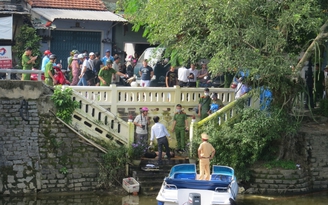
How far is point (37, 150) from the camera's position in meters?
21.8

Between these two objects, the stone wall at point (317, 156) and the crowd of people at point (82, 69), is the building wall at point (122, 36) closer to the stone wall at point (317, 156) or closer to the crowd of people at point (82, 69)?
the crowd of people at point (82, 69)

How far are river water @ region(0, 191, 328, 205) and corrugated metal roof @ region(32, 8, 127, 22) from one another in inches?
399

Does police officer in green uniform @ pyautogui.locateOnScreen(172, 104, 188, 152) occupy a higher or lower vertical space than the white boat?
higher

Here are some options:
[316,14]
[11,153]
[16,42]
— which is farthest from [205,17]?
[16,42]

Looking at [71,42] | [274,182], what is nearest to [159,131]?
[274,182]

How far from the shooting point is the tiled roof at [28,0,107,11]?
30614mm

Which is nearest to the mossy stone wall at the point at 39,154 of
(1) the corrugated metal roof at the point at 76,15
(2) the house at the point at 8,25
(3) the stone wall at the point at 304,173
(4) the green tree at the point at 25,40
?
(3) the stone wall at the point at 304,173

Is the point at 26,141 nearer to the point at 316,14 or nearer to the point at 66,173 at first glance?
the point at 66,173

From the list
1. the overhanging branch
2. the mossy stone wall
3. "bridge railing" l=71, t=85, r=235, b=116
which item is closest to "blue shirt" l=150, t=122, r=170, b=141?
"bridge railing" l=71, t=85, r=235, b=116

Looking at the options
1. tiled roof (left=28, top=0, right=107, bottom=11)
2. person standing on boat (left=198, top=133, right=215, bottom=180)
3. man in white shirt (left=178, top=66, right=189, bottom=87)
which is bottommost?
person standing on boat (left=198, top=133, right=215, bottom=180)

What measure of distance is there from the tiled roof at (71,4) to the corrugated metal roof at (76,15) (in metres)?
0.25

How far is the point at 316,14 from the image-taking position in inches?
818

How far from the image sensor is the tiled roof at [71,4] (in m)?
30.6

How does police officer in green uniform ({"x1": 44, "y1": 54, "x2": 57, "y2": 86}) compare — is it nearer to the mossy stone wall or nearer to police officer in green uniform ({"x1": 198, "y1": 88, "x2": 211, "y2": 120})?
the mossy stone wall
